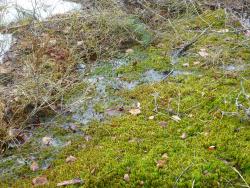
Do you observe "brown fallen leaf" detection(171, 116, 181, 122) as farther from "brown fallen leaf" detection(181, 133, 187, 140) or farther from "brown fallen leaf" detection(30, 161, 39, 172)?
"brown fallen leaf" detection(30, 161, 39, 172)

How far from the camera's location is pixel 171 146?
355 cm

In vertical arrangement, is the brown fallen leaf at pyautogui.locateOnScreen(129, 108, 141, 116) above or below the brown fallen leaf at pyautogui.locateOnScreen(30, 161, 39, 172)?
above

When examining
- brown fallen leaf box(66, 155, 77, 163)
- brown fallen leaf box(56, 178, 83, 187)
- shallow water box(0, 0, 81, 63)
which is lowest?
brown fallen leaf box(56, 178, 83, 187)

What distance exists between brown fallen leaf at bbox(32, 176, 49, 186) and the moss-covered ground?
38mm

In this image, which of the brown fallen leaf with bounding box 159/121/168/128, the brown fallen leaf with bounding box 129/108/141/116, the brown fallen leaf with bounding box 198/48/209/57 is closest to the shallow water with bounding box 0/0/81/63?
the brown fallen leaf with bounding box 198/48/209/57

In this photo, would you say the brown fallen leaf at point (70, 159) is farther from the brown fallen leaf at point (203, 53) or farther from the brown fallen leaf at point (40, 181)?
the brown fallen leaf at point (203, 53)

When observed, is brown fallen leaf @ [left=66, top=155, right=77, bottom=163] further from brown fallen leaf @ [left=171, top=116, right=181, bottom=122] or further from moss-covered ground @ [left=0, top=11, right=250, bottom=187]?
brown fallen leaf @ [left=171, top=116, right=181, bottom=122]

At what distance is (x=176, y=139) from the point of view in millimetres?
3676

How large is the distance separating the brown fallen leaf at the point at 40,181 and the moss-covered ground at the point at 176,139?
1.5 inches

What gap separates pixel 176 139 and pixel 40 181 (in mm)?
1290

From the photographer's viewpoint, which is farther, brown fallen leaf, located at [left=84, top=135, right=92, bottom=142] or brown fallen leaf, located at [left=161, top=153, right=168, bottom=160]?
brown fallen leaf, located at [left=84, top=135, right=92, bottom=142]

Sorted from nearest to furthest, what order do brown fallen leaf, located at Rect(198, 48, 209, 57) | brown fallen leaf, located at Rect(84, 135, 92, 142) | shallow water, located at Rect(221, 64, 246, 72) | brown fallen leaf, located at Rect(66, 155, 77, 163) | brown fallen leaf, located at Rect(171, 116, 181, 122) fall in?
brown fallen leaf, located at Rect(66, 155, 77, 163)
brown fallen leaf, located at Rect(84, 135, 92, 142)
brown fallen leaf, located at Rect(171, 116, 181, 122)
shallow water, located at Rect(221, 64, 246, 72)
brown fallen leaf, located at Rect(198, 48, 209, 57)

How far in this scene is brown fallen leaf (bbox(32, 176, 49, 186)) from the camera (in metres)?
3.28

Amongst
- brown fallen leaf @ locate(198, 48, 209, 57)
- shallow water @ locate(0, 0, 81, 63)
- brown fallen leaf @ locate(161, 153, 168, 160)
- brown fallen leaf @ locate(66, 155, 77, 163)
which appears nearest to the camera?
brown fallen leaf @ locate(161, 153, 168, 160)
